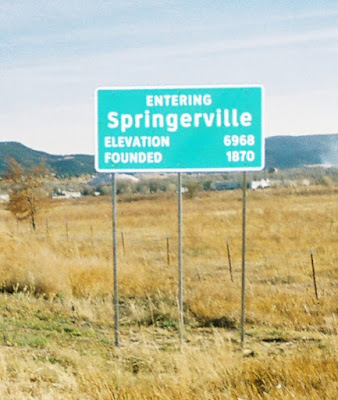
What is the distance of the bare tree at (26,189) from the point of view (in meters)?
31.3

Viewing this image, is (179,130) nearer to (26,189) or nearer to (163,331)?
(163,331)

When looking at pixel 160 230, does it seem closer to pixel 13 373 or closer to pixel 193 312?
pixel 193 312

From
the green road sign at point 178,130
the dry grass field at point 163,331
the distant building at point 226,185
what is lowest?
the dry grass field at point 163,331

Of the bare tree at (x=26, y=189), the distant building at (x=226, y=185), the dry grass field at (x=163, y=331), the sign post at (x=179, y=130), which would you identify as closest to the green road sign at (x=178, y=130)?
the sign post at (x=179, y=130)

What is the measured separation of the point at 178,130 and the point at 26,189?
990 inches

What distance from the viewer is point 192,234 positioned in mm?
28016

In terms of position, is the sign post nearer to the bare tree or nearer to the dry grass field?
the dry grass field

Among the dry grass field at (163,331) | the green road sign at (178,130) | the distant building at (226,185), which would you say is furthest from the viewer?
the distant building at (226,185)

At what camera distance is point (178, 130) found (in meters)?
7.53

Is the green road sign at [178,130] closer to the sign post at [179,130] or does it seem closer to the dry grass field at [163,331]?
the sign post at [179,130]

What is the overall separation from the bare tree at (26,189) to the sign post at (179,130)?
24.4 metres

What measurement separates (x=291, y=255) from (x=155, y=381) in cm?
1501

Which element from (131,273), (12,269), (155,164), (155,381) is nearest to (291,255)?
(131,273)

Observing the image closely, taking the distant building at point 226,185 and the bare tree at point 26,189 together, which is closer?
the bare tree at point 26,189
